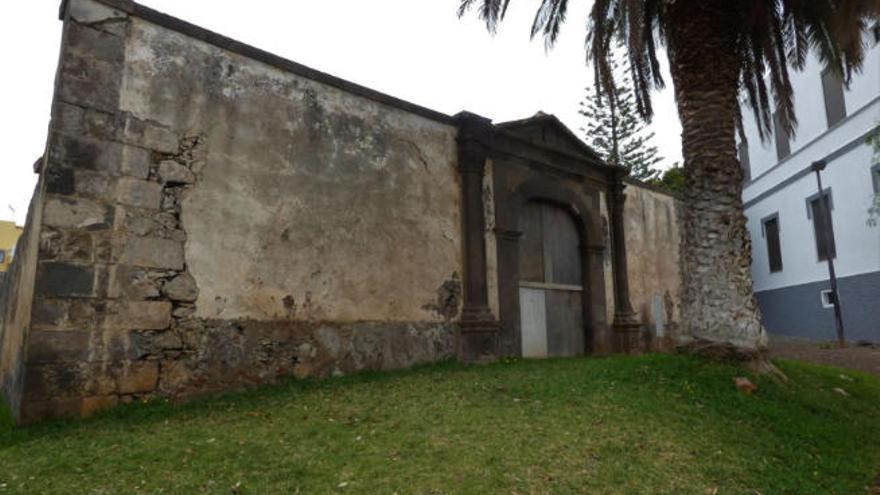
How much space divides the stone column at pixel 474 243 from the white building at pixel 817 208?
26.7ft

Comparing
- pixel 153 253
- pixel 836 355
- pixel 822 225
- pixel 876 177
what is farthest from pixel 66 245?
pixel 822 225

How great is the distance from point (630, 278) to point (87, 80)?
1053 centimetres

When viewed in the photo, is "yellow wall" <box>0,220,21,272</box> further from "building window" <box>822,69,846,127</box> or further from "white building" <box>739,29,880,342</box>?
"building window" <box>822,69,846,127</box>

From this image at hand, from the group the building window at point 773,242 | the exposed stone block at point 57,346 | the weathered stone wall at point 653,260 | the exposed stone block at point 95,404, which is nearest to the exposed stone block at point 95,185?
the exposed stone block at point 57,346

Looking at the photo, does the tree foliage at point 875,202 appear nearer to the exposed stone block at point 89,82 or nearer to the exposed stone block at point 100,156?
the exposed stone block at point 100,156

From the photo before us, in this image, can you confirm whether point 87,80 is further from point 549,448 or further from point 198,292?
point 549,448

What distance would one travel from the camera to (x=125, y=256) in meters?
6.05

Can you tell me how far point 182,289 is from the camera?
6.37m

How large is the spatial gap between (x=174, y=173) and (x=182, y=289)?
1313mm

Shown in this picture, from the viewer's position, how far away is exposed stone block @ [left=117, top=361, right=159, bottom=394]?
5.86 m

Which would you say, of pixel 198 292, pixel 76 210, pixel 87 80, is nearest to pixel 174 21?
pixel 87 80

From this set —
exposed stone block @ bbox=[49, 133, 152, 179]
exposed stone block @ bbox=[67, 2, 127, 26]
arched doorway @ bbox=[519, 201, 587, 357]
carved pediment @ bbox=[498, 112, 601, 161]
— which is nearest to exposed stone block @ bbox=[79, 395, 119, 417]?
exposed stone block @ bbox=[49, 133, 152, 179]

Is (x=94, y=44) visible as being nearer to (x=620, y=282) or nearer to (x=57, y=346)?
(x=57, y=346)

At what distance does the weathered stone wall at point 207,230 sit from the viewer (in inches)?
227
